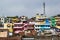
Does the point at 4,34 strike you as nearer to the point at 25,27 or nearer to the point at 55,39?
the point at 55,39

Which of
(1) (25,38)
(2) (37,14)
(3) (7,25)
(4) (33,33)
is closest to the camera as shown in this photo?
(1) (25,38)

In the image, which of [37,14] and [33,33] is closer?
[33,33]

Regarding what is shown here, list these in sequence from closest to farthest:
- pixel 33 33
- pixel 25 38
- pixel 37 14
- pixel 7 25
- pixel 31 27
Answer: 1. pixel 25 38
2. pixel 33 33
3. pixel 31 27
4. pixel 7 25
5. pixel 37 14

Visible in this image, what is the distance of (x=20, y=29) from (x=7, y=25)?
5.17 m

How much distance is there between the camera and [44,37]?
4941 cm

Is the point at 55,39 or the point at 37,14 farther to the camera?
the point at 37,14

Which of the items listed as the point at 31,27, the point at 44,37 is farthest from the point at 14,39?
the point at 31,27

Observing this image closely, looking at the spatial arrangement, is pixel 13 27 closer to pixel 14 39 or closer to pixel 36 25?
pixel 36 25

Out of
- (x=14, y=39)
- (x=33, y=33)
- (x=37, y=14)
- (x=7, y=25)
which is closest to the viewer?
(x=14, y=39)

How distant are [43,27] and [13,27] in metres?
8.21

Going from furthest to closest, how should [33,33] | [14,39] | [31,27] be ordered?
[31,27] → [33,33] → [14,39]

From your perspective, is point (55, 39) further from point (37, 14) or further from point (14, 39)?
point (37, 14)

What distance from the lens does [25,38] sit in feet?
157

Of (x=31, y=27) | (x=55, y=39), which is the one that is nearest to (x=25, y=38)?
(x=55, y=39)
